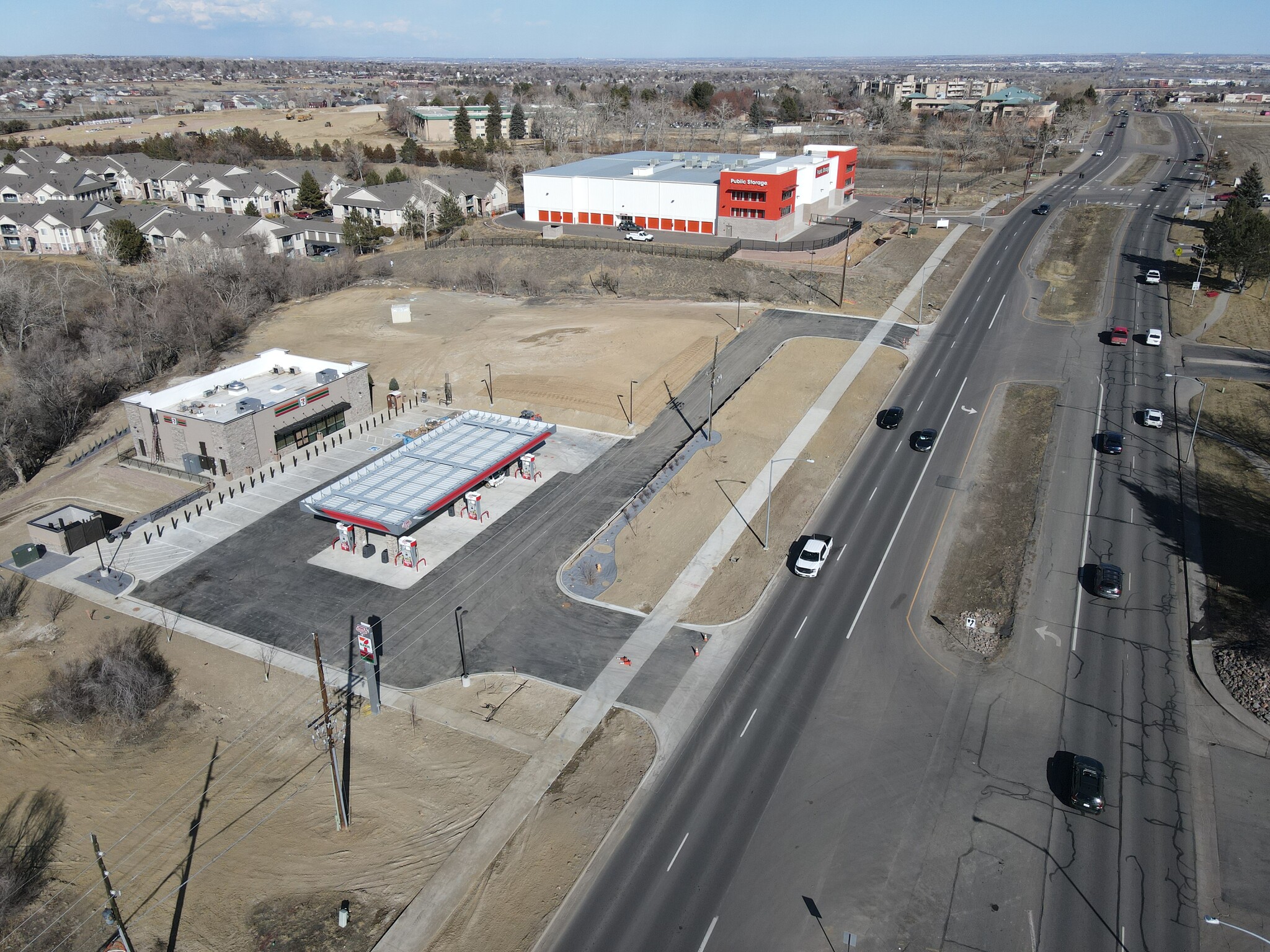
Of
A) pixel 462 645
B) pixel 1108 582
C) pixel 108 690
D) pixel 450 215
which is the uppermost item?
pixel 450 215

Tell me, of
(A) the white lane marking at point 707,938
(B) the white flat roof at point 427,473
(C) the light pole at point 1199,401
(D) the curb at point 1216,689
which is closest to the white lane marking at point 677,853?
(A) the white lane marking at point 707,938

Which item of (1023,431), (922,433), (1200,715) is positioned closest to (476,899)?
(1200,715)

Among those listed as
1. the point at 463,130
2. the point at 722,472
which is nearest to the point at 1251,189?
the point at 722,472

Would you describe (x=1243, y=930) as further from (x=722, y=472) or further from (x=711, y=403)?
(x=711, y=403)

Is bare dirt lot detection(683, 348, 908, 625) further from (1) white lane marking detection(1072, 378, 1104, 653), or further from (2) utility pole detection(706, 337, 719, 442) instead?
(1) white lane marking detection(1072, 378, 1104, 653)

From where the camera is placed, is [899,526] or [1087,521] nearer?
[1087,521]

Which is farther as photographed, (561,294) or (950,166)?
(950,166)

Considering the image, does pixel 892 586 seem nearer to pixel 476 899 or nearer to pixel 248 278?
pixel 476 899
